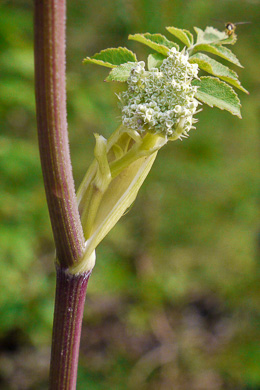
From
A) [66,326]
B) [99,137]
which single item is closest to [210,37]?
[99,137]

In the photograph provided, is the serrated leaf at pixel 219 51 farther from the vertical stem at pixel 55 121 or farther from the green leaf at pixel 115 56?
the vertical stem at pixel 55 121

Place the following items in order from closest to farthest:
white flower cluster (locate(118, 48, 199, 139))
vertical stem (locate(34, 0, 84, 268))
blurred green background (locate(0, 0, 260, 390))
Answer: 1. vertical stem (locate(34, 0, 84, 268))
2. white flower cluster (locate(118, 48, 199, 139))
3. blurred green background (locate(0, 0, 260, 390))

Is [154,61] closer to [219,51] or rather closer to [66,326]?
[219,51]

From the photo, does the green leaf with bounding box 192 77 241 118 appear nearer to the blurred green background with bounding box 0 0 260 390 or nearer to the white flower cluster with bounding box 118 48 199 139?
the white flower cluster with bounding box 118 48 199 139

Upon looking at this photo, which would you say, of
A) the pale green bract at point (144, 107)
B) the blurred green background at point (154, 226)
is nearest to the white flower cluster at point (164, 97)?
the pale green bract at point (144, 107)

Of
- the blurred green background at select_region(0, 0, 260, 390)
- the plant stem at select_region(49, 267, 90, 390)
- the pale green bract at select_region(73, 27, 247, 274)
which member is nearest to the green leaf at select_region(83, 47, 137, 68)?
the pale green bract at select_region(73, 27, 247, 274)

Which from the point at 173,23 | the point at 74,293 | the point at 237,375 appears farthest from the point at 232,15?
the point at 74,293
